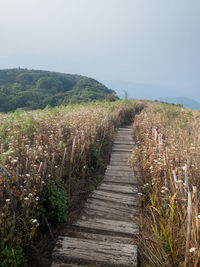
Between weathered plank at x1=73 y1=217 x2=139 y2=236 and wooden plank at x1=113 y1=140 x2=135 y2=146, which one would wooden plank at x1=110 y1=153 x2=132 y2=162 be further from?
weathered plank at x1=73 y1=217 x2=139 y2=236

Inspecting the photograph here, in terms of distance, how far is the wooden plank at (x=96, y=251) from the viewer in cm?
246

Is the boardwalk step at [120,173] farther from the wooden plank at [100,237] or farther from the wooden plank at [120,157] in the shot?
the wooden plank at [100,237]

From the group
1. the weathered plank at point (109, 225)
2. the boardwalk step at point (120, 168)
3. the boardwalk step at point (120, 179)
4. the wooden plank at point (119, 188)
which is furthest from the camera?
the boardwalk step at point (120, 168)

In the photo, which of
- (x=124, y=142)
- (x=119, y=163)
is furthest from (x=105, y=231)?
(x=124, y=142)

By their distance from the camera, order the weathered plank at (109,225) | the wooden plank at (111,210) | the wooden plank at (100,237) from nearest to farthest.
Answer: the wooden plank at (100,237)
the weathered plank at (109,225)
the wooden plank at (111,210)

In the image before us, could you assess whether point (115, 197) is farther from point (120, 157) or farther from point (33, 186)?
point (120, 157)

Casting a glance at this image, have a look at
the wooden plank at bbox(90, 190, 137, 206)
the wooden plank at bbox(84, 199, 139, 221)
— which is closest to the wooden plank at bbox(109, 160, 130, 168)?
the wooden plank at bbox(90, 190, 137, 206)

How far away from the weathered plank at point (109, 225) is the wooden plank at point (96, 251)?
32 cm

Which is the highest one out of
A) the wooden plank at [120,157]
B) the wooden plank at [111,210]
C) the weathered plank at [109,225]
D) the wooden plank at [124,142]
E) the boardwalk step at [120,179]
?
the wooden plank at [124,142]

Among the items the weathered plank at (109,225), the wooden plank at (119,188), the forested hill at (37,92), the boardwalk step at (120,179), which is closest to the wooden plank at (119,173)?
the boardwalk step at (120,179)

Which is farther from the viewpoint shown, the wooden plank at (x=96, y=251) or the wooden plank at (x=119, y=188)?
the wooden plank at (x=119, y=188)

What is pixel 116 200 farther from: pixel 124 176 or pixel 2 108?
pixel 2 108

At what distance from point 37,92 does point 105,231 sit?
121ft

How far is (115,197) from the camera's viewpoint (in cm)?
402
